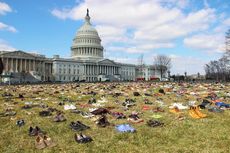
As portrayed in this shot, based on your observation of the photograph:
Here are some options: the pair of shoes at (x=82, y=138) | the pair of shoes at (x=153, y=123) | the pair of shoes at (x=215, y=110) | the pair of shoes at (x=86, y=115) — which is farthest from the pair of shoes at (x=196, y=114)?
the pair of shoes at (x=82, y=138)

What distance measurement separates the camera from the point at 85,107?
18062mm

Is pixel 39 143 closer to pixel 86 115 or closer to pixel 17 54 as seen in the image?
pixel 86 115

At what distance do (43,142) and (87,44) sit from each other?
6638 inches

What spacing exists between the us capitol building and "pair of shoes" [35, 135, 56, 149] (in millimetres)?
137787

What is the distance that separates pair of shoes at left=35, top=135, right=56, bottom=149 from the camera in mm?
9965

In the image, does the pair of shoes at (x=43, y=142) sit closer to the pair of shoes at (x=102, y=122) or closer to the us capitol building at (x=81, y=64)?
the pair of shoes at (x=102, y=122)

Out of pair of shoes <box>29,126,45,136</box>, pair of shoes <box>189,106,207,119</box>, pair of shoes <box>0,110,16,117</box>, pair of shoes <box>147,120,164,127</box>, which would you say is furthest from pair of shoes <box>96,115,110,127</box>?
pair of shoes <box>0,110,16,117</box>

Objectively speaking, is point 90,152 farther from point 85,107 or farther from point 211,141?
point 85,107

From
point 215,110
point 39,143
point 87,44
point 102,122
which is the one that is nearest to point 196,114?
point 215,110

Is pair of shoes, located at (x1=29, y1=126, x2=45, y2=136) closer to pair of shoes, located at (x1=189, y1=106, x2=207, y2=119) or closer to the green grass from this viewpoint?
the green grass

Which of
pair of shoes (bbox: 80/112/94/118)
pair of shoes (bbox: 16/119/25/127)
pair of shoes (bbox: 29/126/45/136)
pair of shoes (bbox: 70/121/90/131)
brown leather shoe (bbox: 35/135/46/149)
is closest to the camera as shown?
brown leather shoe (bbox: 35/135/46/149)

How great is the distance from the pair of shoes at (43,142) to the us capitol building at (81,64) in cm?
13779

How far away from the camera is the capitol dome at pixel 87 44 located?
17900cm

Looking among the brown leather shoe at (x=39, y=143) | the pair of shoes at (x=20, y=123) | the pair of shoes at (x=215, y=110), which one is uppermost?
the pair of shoes at (x=215, y=110)
